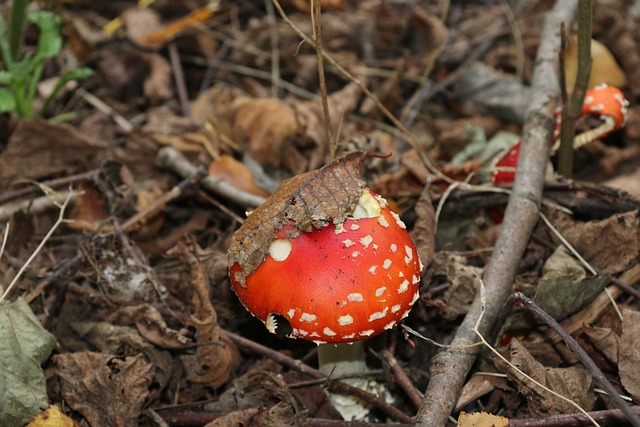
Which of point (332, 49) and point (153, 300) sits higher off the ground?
point (332, 49)

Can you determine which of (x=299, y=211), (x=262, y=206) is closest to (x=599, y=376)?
(x=299, y=211)

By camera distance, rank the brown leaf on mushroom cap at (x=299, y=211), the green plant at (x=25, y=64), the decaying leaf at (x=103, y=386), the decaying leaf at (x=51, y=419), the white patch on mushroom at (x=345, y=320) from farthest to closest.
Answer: the green plant at (x=25, y=64)
the decaying leaf at (x=103, y=386)
the decaying leaf at (x=51, y=419)
the brown leaf on mushroom cap at (x=299, y=211)
the white patch on mushroom at (x=345, y=320)

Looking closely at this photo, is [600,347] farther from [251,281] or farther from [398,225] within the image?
[251,281]

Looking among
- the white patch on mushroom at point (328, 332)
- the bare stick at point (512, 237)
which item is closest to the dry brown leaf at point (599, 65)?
the bare stick at point (512, 237)

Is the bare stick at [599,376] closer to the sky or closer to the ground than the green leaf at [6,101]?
closer to the ground

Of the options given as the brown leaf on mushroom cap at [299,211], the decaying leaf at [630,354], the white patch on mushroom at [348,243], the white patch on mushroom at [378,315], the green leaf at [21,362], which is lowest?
the green leaf at [21,362]

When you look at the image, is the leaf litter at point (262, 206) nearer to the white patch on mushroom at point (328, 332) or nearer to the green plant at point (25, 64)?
the green plant at point (25, 64)

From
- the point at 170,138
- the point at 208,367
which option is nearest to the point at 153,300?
the point at 208,367
